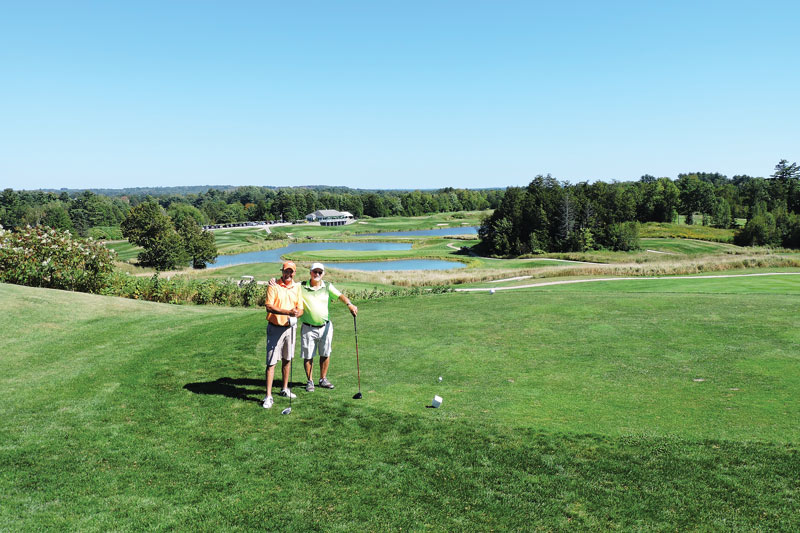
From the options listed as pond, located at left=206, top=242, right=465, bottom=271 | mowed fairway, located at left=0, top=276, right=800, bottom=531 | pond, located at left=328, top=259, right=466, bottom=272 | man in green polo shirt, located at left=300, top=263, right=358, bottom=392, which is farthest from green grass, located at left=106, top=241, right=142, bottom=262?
man in green polo shirt, located at left=300, top=263, right=358, bottom=392

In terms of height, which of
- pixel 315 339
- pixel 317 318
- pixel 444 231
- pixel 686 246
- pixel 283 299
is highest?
pixel 283 299

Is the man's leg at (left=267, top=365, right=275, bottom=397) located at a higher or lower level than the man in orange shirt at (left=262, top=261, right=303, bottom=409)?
lower

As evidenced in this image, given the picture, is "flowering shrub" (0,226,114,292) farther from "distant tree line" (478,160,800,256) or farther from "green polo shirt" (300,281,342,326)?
"distant tree line" (478,160,800,256)

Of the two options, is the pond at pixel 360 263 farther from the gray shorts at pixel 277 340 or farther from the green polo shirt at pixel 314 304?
the gray shorts at pixel 277 340

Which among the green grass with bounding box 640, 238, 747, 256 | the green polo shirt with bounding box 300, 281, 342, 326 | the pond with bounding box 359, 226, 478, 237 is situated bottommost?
the green grass with bounding box 640, 238, 747, 256

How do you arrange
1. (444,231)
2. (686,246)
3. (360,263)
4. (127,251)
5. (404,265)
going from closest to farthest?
(404,265) < (686,246) < (360,263) < (127,251) < (444,231)

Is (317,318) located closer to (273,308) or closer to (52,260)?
(273,308)

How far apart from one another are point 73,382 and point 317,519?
27.0 ft

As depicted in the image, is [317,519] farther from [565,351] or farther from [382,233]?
[382,233]

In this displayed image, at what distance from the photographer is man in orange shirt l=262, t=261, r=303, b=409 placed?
9.28m

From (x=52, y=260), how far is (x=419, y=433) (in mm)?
25002

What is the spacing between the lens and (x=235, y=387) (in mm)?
10773

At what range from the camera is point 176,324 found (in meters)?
17.7

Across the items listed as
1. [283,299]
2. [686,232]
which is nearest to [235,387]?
[283,299]
